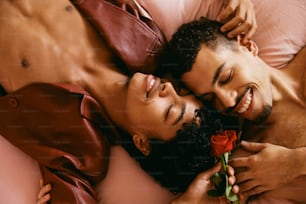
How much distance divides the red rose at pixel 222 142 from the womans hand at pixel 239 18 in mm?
235

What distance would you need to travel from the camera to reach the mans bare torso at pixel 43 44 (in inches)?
44.0

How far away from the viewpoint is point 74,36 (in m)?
1.14

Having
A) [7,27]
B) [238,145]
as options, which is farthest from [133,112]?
[7,27]

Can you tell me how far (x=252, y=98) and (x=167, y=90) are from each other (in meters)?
0.19

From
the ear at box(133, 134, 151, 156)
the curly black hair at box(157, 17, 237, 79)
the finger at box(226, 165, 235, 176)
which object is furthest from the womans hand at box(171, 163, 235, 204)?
the curly black hair at box(157, 17, 237, 79)

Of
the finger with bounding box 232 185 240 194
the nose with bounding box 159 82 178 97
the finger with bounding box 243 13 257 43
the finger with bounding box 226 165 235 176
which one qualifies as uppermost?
the finger with bounding box 243 13 257 43

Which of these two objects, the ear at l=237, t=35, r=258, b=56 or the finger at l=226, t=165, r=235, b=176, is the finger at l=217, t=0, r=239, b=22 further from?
the finger at l=226, t=165, r=235, b=176

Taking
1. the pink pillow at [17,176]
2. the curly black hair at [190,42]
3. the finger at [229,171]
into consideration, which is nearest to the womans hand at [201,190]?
the finger at [229,171]

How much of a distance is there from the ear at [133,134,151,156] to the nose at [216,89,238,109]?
0.19m

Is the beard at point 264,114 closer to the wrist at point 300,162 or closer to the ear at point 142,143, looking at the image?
the wrist at point 300,162

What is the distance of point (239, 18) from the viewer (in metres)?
1.13

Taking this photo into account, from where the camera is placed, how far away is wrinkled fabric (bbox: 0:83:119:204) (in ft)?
3.61

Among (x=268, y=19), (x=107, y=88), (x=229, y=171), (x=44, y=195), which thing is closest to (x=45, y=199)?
(x=44, y=195)

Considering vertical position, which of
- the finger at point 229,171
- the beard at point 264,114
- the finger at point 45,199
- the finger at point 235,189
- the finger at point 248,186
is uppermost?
the beard at point 264,114
